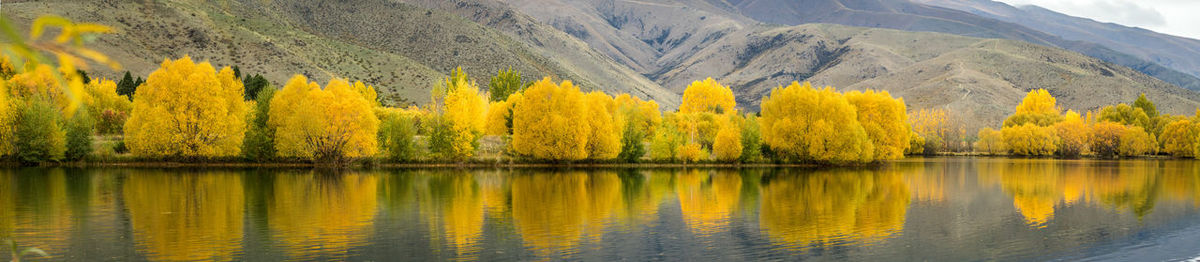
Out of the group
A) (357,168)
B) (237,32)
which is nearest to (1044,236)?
(357,168)

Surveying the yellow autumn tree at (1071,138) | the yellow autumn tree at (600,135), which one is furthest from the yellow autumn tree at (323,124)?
the yellow autumn tree at (1071,138)

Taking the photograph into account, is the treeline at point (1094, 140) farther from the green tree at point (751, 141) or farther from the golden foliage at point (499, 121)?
the golden foliage at point (499, 121)

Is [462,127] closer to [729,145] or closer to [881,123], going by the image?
[729,145]

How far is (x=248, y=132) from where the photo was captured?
243 ft

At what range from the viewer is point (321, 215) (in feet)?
117

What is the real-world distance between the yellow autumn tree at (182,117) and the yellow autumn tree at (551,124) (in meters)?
24.5

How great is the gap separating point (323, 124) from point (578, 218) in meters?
41.2

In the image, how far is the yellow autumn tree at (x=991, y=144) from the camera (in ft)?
422

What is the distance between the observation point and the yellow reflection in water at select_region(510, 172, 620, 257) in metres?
29.7

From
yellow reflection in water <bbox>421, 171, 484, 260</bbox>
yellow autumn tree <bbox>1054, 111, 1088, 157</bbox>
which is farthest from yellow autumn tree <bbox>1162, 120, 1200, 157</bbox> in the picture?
yellow reflection in water <bbox>421, 171, 484, 260</bbox>

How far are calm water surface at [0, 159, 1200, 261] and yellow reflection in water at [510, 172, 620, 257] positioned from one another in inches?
5.4

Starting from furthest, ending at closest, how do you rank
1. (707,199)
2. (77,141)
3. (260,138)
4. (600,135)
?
1. (600,135)
2. (260,138)
3. (77,141)
4. (707,199)

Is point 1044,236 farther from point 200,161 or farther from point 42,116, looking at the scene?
point 42,116

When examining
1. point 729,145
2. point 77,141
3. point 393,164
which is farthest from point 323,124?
point 729,145
